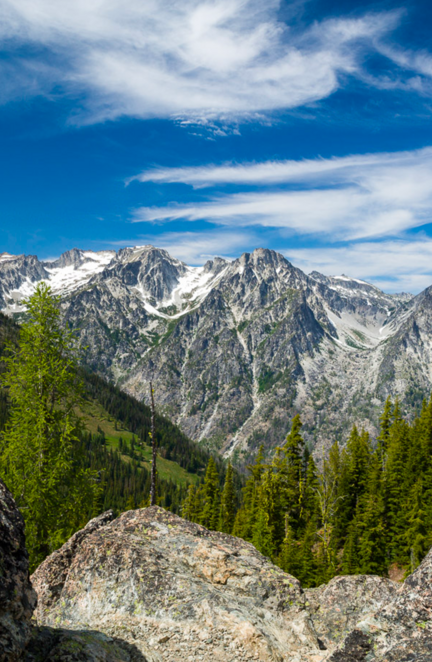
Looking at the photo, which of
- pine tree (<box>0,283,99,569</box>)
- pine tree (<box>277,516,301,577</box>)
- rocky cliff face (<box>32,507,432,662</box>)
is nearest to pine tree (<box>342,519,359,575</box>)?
pine tree (<box>277,516,301,577</box>)

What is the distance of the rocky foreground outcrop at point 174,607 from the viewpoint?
736cm

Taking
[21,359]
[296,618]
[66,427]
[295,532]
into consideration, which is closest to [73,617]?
[296,618]

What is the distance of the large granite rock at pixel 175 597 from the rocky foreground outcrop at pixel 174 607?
0.03 meters

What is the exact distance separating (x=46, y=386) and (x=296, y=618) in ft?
50.8

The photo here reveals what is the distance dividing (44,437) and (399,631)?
56.5ft

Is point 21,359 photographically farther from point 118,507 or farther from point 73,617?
point 118,507

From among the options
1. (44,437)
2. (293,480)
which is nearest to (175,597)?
(44,437)

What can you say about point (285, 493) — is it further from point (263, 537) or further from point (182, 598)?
point (182, 598)

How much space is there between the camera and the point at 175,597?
12531 mm

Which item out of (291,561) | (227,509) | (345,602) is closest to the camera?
(345,602)

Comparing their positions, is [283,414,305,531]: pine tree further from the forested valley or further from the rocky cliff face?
the rocky cliff face

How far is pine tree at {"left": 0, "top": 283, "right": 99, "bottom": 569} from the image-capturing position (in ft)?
61.8

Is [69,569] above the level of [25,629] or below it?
below

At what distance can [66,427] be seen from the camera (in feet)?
65.1
